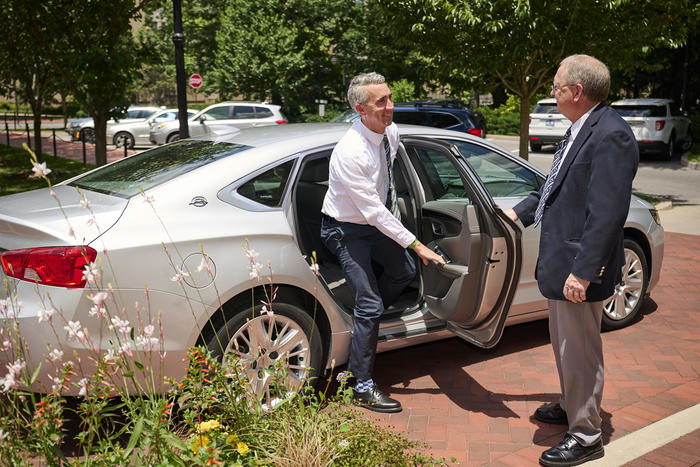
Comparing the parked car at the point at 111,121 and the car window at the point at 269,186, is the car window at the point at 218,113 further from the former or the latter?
the car window at the point at 269,186

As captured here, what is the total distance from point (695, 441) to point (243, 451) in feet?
8.23

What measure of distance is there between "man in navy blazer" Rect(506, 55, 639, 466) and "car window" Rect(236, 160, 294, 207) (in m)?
1.48

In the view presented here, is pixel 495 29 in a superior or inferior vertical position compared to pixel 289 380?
superior

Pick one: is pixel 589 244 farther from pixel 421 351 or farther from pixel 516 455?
pixel 421 351

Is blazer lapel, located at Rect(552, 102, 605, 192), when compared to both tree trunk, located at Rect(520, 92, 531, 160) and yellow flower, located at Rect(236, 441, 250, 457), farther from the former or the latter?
tree trunk, located at Rect(520, 92, 531, 160)

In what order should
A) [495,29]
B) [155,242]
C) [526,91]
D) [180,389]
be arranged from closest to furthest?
[180,389] < [155,242] < [495,29] < [526,91]

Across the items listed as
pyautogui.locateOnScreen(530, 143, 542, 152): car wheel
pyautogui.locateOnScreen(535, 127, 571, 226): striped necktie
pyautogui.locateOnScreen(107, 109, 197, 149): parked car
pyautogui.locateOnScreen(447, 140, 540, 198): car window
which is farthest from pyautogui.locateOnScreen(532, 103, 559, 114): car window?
pyautogui.locateOnScreen(535, 127, 571, 226): striped necktie

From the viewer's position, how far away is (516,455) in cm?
364

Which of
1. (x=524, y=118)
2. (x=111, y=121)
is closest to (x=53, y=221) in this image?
(x=524, y=118)

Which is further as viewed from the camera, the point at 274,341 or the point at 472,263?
the point at 472,263

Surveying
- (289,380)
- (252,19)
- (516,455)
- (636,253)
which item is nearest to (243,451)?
(289,380)

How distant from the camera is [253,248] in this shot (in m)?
3.73

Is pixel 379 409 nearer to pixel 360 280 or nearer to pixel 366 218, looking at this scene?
pixel 360 280

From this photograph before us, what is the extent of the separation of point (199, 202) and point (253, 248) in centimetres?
38
